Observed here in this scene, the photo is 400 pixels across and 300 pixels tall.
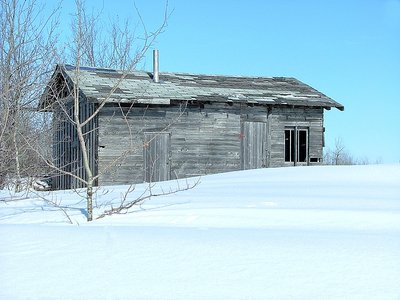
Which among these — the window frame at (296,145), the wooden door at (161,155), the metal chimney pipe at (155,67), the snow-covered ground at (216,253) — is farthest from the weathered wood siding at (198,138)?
the snow-covered ground at (216,253)

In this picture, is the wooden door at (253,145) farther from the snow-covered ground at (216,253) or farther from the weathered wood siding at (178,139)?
the snow-covered ground at (216,253)

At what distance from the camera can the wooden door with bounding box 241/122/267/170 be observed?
1719 cm

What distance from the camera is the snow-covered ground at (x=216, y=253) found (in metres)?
2.82

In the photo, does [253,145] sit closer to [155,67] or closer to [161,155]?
[161,155]

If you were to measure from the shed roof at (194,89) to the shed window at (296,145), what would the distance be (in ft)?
3.58

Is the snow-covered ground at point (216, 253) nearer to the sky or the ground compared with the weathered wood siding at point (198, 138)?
nearer to the ground

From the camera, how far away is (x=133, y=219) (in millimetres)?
5305

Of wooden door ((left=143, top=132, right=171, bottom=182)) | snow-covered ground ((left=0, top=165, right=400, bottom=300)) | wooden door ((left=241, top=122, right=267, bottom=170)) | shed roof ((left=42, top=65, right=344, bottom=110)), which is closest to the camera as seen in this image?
snow-covered ground ((left=0, top=165, right=400, bottom=300))

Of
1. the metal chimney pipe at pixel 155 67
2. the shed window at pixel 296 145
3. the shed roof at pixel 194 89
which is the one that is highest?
the metal chimney pipe at pixel 155 67

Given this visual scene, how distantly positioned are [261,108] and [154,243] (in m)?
14.0

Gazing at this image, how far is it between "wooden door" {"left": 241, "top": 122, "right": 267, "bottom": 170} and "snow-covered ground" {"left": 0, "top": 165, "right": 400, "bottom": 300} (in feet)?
36.5

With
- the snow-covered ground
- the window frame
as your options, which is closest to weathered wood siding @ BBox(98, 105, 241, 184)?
the window frame

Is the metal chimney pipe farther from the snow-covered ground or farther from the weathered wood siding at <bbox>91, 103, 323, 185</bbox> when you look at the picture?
the snow-covered ground

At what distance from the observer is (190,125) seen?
53.8ft
